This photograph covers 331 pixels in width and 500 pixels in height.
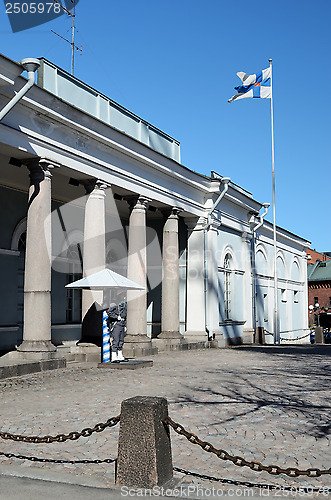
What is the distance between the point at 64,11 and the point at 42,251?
9805 mm

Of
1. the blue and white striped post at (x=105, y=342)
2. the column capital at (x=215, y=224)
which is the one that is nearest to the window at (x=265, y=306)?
the column capital at (x=215, y=224)

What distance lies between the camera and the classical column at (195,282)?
22.3m

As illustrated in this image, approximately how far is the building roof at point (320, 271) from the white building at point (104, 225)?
164 ft

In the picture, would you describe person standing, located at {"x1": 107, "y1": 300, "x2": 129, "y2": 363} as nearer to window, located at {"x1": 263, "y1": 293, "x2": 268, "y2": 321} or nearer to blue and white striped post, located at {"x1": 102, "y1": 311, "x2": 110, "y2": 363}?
blue and white striped post, located at {"x1": 102, "y1": 311, "x2": 110, "y2": 363}

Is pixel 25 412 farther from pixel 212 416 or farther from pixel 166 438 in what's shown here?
pixel 166 438

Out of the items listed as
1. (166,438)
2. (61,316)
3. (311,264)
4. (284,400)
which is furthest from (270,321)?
(311,264)

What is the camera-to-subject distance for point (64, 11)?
18.9m

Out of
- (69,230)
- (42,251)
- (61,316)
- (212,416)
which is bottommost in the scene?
(212,416)

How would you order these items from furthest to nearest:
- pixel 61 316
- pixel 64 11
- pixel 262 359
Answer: pixel 61 316 → pixel 64 11 → pixel 262 359

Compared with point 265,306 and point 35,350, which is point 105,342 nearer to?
point 35,350

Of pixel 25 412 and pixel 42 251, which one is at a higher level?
pixel 42 251

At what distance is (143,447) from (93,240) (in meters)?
11.1

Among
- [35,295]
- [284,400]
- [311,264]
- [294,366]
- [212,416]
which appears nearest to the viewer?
[212,416]

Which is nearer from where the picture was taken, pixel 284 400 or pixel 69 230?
pixel 284 400
